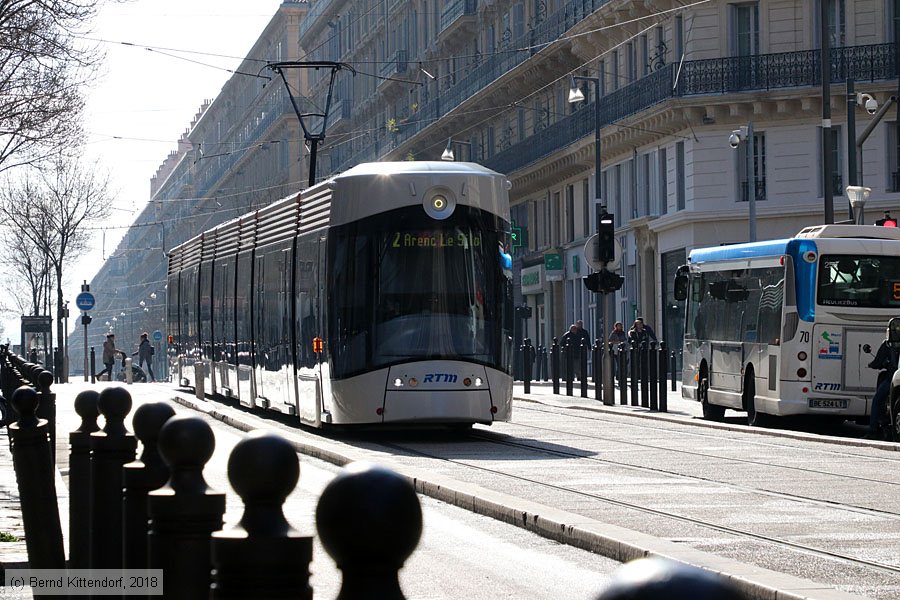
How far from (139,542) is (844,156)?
3804 cm

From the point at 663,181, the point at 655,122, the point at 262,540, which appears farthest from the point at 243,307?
the point at 262,540

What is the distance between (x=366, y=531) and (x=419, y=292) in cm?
1699

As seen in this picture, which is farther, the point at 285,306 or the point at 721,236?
the point at 721,236

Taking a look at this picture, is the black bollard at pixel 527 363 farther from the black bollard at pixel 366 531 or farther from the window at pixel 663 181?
the black bollard at pixel 366 531

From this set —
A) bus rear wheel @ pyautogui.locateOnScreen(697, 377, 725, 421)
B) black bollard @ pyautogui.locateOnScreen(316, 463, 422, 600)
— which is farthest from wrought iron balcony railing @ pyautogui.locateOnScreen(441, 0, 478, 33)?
black bollard @ pyautogui.locateOnScreen(316, 463, 422, 600)

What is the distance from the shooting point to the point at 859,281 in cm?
2384

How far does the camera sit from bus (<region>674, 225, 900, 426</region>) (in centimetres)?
2339

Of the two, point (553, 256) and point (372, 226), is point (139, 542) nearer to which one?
point (372, 226)

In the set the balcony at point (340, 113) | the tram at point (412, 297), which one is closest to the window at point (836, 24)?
the tram at point (412, 297)

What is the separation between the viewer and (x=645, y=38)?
44906mm

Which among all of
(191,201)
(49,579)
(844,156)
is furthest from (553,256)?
(191,201)

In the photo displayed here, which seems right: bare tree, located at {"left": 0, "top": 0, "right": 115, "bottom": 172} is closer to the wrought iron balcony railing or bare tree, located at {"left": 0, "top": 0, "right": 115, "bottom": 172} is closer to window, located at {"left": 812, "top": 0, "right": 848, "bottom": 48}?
window, located at {"left": 812, "top": 0, "right": 848, "bottom": 48}

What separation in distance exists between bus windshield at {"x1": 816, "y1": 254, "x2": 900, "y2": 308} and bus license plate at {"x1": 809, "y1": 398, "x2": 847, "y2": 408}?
52.2 inches

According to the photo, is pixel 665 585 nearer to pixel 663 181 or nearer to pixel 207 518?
pixel 207 518
